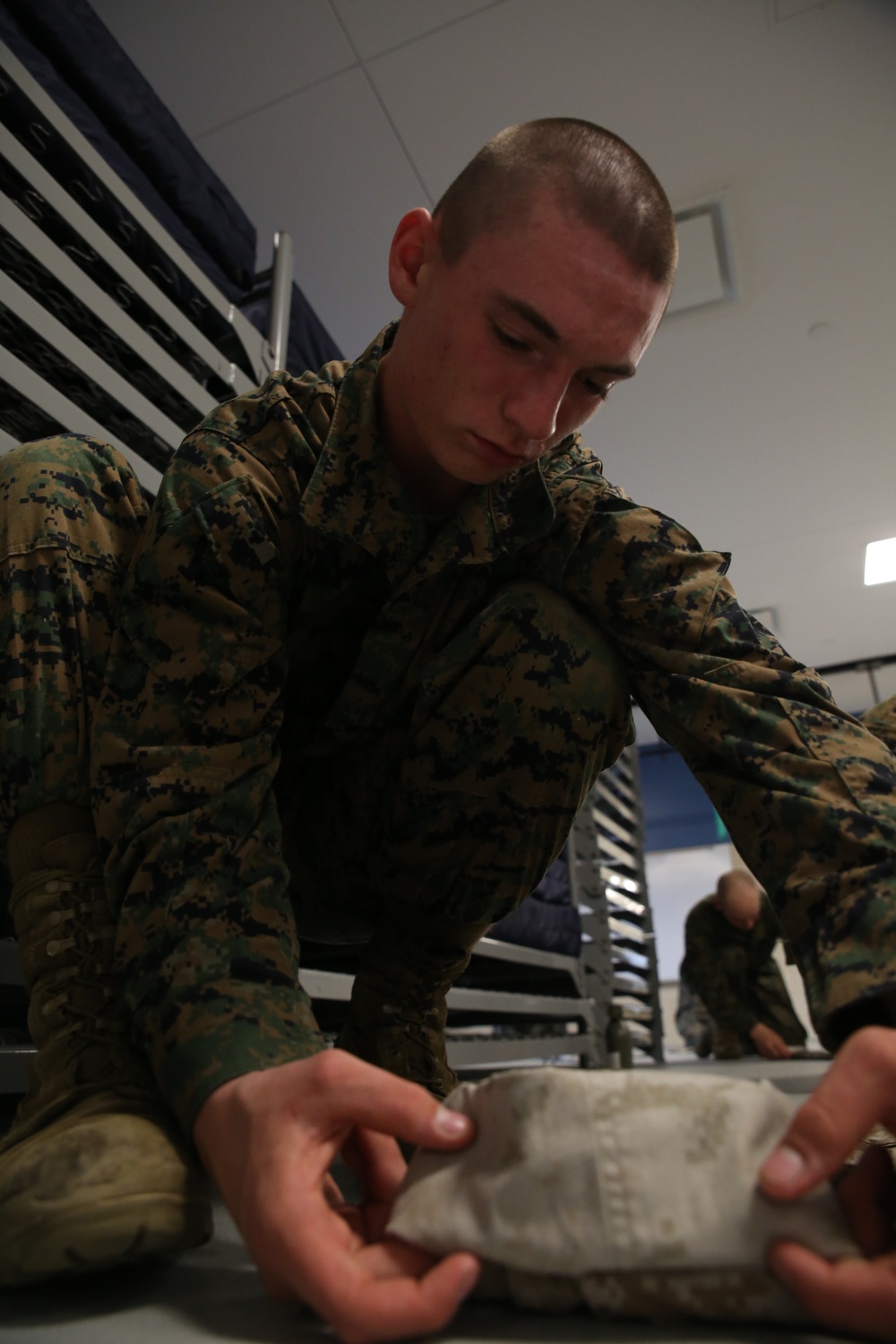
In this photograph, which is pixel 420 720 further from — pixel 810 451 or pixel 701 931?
pixel 701 931

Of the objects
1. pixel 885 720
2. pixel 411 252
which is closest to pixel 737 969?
pixel 885 720

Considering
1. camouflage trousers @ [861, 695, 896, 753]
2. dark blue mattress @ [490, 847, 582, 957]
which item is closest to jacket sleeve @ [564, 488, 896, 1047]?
camouflage trousers @ [861, 695, 896, 753]

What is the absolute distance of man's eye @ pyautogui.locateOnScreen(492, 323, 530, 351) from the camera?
2.94 feet

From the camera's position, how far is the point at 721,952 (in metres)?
4.53

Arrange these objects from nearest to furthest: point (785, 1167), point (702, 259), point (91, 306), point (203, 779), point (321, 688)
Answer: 1. point (785, 1167)
2. point (203, 779)
3. point (321, 688)
4. point (91, 306)
5. point (702, 259)

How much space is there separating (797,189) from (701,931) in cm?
343

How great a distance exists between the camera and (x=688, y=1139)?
440mm

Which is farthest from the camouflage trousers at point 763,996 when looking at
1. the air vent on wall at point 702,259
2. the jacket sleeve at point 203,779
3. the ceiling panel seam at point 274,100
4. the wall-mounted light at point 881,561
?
the jacket sleeve at point 203,779

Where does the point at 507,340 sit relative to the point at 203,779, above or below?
above

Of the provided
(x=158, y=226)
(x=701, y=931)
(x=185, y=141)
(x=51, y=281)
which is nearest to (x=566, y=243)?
(x=51, y=281)

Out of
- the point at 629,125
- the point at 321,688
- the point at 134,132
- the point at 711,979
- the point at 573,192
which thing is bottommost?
the point at 711,979

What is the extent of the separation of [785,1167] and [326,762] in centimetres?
78

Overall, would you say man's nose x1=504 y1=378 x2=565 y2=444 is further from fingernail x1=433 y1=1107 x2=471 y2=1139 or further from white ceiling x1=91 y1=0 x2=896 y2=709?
white ceiling x1=91 y1=0 x2=896 y2=709

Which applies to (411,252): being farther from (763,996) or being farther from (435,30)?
(763,996)
